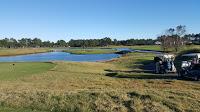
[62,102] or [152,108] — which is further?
[62,102]

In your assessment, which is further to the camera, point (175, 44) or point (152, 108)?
point (175, 44)

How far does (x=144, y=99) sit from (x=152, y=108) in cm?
117

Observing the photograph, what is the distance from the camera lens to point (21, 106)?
56.8ft

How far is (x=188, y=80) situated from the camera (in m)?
32.7

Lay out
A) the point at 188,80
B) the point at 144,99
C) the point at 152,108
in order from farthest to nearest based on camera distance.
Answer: the point at 188,80, the point at 144,99, the point at 152,108

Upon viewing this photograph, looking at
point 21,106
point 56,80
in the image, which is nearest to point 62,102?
point 21,106

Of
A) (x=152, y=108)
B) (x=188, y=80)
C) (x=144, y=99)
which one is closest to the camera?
(x=152, y=108)

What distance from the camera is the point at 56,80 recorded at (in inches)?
1332

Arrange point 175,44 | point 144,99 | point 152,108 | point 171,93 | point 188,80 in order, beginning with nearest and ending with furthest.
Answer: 1. point 152,108
2. point 144,99
3. point 171,93
4. point 188,80
5. point 175,44

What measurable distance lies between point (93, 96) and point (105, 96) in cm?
59

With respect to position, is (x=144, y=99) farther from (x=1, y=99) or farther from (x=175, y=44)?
(x=175, y=44)

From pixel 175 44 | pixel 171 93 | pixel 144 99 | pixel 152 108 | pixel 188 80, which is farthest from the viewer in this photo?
pixel 175 44

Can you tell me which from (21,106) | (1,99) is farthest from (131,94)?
(1,99)

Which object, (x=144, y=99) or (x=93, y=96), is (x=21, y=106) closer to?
(x=93, y=96)
